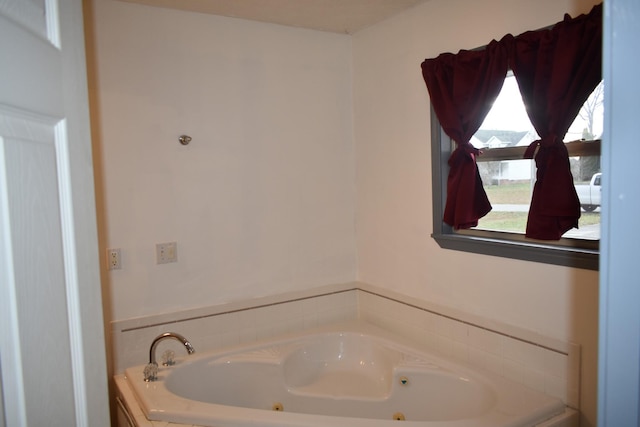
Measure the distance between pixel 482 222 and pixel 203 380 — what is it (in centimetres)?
162

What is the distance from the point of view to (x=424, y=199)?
261cm

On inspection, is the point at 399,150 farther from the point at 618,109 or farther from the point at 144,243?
the point at 618,109

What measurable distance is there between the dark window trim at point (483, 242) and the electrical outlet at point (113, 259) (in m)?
1.61

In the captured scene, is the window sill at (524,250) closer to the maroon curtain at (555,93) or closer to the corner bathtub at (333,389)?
the maroon curtain at (555,93)

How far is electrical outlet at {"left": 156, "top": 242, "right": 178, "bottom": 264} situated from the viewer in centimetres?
252

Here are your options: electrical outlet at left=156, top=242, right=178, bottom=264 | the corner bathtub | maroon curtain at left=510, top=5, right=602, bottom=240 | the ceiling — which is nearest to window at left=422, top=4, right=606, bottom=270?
maroon curtain at left=510, top=5, right=602, bottom=240

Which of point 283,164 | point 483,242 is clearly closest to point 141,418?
point 283,164

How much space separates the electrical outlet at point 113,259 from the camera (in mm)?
2391

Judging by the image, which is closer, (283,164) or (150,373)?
(150,373)

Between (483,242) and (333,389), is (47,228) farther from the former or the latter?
(333,389)

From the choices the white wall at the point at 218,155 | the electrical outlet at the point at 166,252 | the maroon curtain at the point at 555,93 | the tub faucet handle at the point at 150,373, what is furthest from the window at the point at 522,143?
the tub faucet handle at the point at 150,373

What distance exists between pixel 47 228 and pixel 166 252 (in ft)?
5.75

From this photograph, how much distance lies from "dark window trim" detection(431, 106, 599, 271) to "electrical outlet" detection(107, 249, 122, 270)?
1.61m

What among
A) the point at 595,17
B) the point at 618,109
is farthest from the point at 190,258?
the point at 618,109
